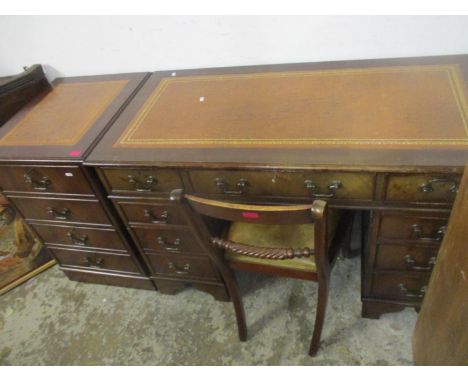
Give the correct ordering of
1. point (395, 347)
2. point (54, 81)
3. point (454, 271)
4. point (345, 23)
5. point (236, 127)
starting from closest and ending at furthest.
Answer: point (454, 271) < point (236, 127) < point (345, 23) < point (395, 347) < point (54, 81)

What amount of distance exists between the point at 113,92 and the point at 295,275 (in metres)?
1.07

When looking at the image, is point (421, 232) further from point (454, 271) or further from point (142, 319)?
point (142, 319)

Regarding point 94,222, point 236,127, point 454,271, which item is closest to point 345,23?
point 236,127

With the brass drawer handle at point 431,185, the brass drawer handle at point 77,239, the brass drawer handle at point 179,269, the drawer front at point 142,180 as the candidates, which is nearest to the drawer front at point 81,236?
the brass drawer handle at point 77,239

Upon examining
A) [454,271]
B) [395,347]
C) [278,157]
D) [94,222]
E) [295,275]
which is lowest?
[395,347]

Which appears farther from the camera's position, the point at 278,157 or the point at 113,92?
the point at 113,92

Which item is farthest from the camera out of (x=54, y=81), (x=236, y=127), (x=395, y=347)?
(x=54, y=81)

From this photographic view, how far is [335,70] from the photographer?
1.34m

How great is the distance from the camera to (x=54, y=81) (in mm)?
1661

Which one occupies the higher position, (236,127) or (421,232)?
(236,127)

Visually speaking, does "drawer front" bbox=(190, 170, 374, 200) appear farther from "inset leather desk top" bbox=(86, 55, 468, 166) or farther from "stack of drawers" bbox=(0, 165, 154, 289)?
"stack of drawers" bbox=(0, 165, 154, 289)

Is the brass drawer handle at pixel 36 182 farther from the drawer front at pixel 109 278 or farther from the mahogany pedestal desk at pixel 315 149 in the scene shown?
the drawer front at pixel 109 278

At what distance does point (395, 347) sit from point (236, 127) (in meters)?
1.13

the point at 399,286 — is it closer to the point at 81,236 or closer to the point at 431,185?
the point at 431,185
